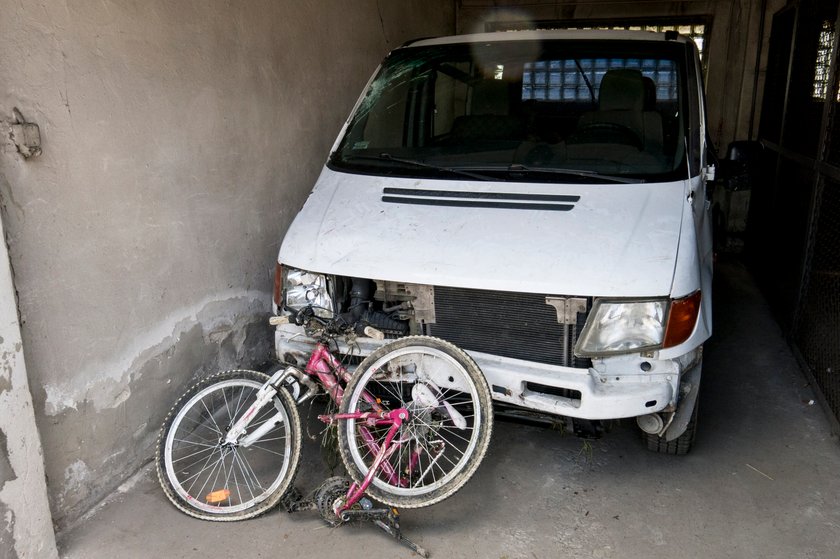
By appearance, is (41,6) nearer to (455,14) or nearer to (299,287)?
(299,287)

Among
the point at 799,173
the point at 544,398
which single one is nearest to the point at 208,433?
the point at 544,398

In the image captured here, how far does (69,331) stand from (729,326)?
485cm

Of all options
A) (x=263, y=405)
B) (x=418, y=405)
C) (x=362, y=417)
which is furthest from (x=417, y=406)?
(x=263, y=405)

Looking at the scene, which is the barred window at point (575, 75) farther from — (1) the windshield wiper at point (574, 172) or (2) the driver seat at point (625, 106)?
(1) the windshield wiper at point (574, 172)

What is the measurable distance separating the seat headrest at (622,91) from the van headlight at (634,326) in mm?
1476

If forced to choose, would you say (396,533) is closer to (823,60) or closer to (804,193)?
(804,193)

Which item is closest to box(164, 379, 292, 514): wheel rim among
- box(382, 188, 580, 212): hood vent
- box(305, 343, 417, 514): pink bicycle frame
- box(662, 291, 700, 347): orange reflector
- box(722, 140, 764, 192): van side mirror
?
box(305, 343, 417, 514): pink bicycle frame

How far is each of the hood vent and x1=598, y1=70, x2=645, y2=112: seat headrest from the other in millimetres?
1005

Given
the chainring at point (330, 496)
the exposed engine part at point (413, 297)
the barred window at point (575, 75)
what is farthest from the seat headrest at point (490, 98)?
the chainring at point (330, 496)

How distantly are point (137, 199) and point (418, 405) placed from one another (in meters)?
1.73

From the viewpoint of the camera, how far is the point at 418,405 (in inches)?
126

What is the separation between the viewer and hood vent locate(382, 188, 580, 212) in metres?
3.27

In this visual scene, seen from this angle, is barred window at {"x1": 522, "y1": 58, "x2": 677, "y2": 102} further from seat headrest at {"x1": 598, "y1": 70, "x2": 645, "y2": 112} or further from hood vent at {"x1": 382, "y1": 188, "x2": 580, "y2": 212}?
hood vent at {"x1": 382, "y1": 188, "x2": 580, "y2": 212}

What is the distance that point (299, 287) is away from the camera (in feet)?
11.2
